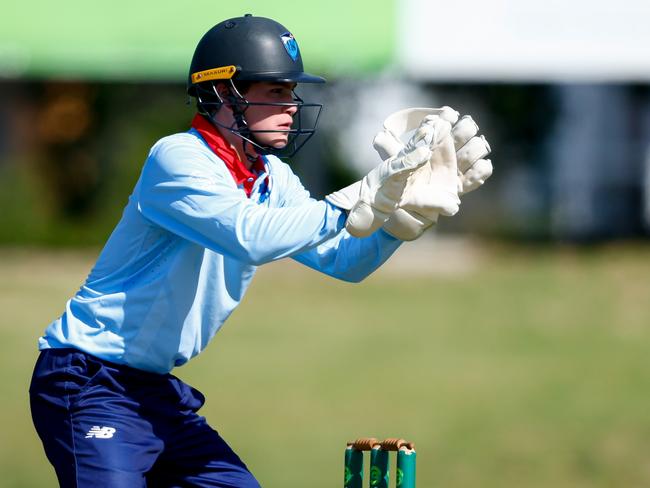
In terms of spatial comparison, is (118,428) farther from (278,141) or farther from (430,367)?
(430,367)

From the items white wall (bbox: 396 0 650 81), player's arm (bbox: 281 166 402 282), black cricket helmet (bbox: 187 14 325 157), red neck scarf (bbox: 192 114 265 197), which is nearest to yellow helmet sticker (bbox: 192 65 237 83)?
black cricket helmet (bbox: 187 14 325 157)

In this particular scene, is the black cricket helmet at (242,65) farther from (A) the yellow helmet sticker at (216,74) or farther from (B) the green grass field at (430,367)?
(B) the green grass field at (430,367)

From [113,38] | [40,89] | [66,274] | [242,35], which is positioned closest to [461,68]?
[113,38]

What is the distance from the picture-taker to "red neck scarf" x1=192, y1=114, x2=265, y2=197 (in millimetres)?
3371

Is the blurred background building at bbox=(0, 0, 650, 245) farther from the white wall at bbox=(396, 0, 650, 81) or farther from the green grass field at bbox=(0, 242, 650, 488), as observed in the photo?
the green grass field at bbox=(0, 242, 650, 488)

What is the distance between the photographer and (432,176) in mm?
3195

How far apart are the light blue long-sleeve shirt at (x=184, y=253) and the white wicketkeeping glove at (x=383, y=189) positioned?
49 mm

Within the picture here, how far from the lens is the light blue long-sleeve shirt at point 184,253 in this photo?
3.08m

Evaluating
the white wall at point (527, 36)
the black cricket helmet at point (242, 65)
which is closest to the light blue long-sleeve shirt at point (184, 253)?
the black cricket helmet at point (242, 65)

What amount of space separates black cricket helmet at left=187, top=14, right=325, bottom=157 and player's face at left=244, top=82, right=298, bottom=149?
2cm

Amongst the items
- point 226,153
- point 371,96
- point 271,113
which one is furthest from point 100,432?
point 371,96

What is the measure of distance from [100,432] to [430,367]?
671 cm

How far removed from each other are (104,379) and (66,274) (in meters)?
10.6

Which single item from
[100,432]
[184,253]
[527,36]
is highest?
[527,36]
